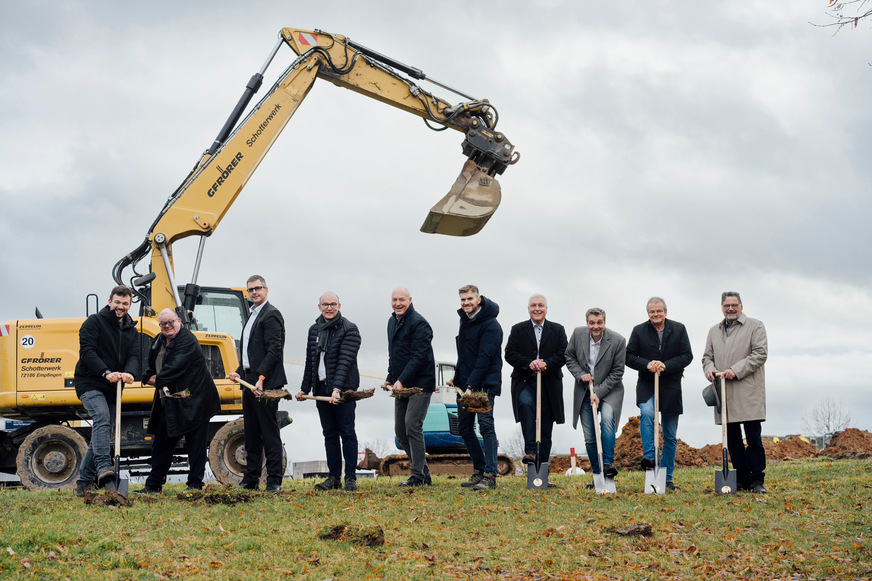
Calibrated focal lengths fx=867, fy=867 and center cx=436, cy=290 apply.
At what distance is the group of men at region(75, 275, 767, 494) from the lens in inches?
350

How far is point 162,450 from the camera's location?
9.12 meters

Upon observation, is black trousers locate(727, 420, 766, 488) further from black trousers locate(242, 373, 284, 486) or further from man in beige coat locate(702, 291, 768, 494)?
black trousers locate(242, 373, 284, 486)

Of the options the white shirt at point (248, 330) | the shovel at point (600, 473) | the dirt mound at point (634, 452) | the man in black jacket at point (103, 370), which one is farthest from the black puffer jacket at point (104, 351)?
the dirt mound at point (634, 452)

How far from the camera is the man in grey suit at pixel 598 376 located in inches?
359

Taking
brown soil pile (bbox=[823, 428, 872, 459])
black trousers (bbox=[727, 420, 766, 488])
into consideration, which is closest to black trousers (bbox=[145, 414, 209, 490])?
black trousers (bbox=[727, 420, 766, 488])

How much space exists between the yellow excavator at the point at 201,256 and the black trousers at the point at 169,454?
2.58 m

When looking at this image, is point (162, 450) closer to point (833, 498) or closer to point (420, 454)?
point (420, 454)

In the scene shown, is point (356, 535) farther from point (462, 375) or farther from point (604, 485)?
point (604, 485)

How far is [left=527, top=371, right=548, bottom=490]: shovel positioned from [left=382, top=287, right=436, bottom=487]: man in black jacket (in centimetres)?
113

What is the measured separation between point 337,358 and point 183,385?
1.61m

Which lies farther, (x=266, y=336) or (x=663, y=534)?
(x=266, y=336)

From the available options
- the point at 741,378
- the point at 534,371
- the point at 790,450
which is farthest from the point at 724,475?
the point at 790,450

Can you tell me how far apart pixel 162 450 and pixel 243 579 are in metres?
3.97

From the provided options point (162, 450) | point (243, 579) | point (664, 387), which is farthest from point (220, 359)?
point (243, 579)
